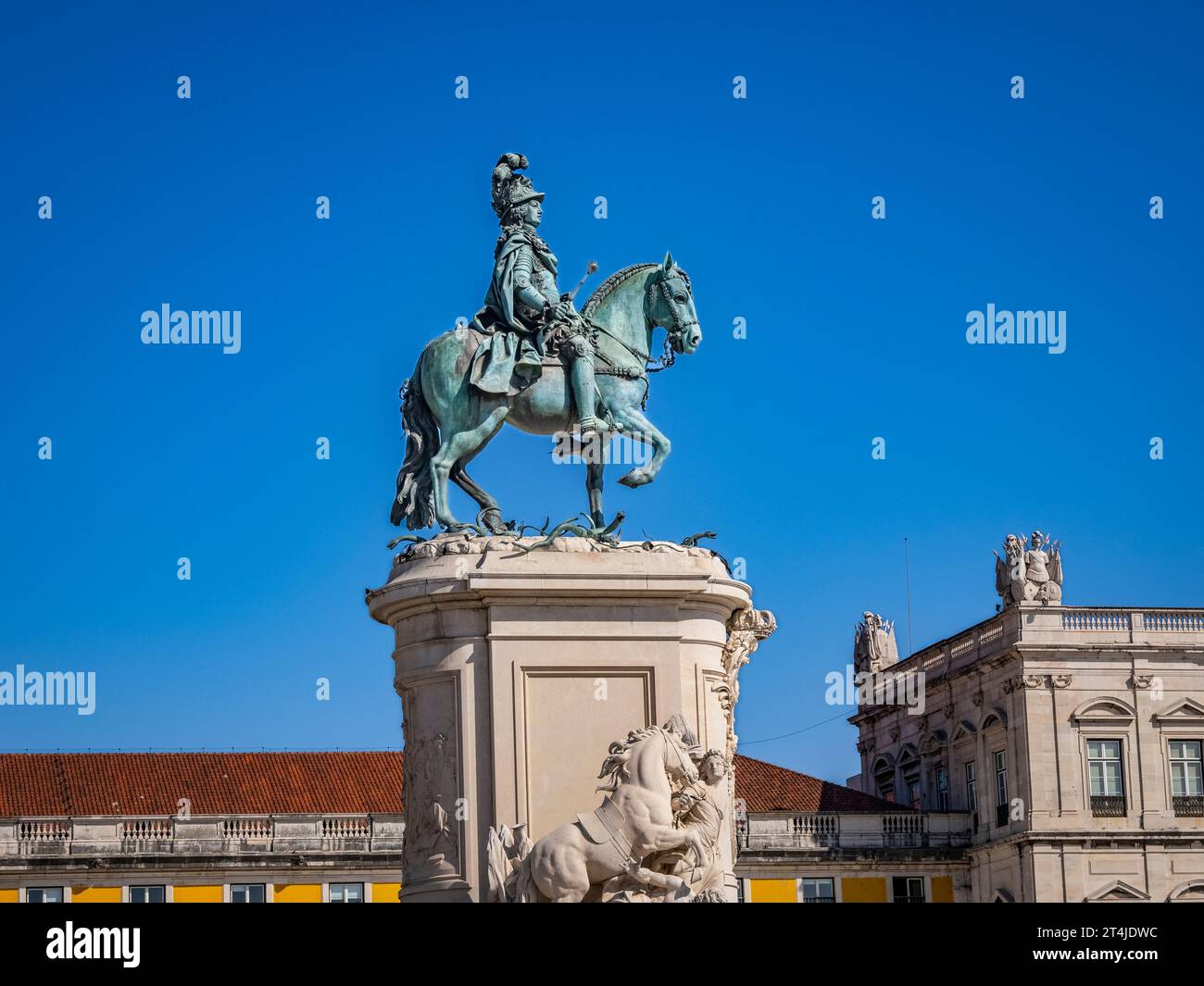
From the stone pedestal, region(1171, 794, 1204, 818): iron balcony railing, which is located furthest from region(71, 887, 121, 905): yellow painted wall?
the stone pedestal

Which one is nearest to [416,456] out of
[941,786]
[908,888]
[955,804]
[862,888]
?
[862,888]

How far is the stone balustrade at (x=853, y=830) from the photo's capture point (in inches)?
2761

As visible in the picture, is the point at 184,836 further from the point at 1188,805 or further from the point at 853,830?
the point at 1188,805

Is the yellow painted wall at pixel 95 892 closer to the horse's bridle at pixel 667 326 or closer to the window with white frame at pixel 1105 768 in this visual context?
the window with white frame at pixel 1105 768

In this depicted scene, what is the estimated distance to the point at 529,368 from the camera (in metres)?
24.2

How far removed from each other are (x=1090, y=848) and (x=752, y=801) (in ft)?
31.8

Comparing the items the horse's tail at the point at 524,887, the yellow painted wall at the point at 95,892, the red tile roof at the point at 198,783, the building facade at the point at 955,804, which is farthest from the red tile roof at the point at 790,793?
the horse's tail at the point at 524,887

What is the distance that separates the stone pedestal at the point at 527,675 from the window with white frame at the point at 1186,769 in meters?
51.4

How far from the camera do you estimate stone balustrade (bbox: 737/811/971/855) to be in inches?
2761

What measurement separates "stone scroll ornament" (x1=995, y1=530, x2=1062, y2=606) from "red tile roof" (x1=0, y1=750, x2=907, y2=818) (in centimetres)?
849

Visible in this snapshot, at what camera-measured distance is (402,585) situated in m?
23.2

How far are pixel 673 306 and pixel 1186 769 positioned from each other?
2011 inches
